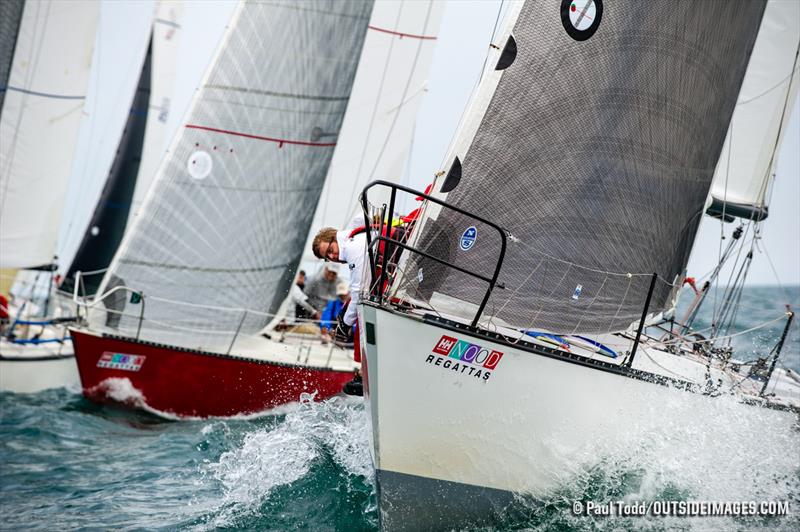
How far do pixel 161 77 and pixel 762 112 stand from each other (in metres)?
11.3

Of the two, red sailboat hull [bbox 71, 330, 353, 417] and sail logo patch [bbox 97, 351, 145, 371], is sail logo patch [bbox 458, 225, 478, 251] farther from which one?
sail logo patch [bbox 97, 351, 145, 371]

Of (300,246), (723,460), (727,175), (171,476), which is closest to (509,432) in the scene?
(723,460)

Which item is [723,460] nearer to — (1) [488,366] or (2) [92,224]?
(1) [488,366]

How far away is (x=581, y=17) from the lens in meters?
5.13

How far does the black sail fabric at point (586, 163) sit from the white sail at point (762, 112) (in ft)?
8.60

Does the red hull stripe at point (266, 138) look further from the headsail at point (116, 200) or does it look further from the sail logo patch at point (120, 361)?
the headsail at point (116, 200)

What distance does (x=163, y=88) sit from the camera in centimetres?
1591

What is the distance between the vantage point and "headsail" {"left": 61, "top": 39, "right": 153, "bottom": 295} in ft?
48.4

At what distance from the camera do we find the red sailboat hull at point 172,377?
30.3 feet

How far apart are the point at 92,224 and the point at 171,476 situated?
937 centimetres

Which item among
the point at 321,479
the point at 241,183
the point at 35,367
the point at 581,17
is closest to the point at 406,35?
the point at 241,183

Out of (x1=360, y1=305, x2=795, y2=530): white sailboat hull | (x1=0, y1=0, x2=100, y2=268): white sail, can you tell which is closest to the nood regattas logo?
(x1=360, y1=305, x2=795, y2=530): white sailboat hull

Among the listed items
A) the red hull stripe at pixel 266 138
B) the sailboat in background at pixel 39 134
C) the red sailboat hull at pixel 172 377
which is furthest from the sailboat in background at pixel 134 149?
the red hull stripe at pixel 266 138

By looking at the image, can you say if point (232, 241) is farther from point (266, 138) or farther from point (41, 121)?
point (41, 121)
